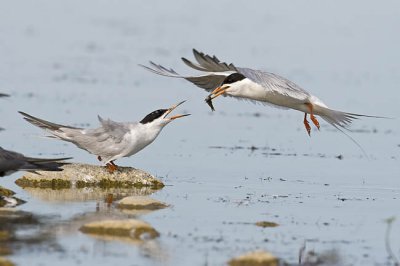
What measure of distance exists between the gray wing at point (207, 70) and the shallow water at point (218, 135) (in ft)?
3.42

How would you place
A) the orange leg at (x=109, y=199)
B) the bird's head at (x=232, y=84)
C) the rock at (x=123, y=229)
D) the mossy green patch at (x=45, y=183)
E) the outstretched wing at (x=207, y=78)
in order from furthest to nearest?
the outstretched wing at (x=207, y=78), the bird's head at (x=232, y=84), the mossy green patch at (x=45, y=183), the orange leg at (x=109, y=199), the rock at (x=123, y=229)

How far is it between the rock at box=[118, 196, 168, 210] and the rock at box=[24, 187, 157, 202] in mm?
520

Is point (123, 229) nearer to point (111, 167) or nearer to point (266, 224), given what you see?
point (266, 224)

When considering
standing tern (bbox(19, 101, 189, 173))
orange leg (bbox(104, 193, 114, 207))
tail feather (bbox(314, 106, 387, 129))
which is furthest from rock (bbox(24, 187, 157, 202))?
tail feather (bbox(314, 106, 387, 129))

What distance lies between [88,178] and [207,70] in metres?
2.08

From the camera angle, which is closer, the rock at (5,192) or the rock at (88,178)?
the rock at (5,192)

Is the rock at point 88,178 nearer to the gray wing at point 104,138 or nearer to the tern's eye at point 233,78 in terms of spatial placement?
the gray wing at point 104,138

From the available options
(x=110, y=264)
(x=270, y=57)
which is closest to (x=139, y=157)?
(x=110, y=264)

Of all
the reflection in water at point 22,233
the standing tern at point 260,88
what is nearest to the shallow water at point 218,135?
the reflection in water at point 22,233

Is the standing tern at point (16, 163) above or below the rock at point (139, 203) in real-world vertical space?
above

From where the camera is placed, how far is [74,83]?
21.6 metres

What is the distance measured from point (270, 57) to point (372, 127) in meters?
9.80

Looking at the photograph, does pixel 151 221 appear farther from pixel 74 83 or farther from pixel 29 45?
pixel 29 45

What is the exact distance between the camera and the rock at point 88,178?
11.8 metres
